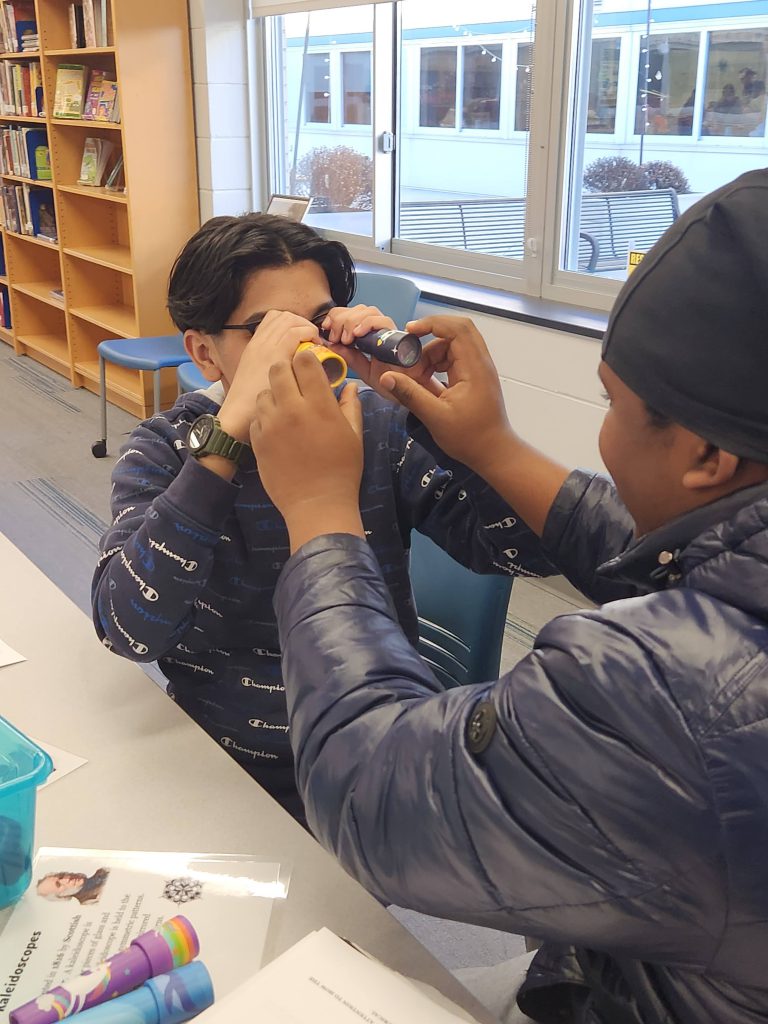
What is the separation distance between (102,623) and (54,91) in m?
4.47

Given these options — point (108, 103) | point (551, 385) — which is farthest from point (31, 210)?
point (551, 385)

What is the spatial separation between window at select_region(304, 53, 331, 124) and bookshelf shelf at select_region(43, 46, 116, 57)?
833mm

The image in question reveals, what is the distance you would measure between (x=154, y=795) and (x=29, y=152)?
5.12 m

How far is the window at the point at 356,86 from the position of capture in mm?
3857

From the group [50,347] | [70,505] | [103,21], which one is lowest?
[70,505]

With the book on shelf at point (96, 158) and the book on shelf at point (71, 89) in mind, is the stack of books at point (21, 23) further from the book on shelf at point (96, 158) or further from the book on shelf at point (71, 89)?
the book on shelf at point (96, 158)

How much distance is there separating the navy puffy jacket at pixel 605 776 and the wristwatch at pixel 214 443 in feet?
1.17

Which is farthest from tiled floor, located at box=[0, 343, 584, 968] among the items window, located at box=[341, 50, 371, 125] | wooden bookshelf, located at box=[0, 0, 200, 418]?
window, located at box=[341, 50, 371, 125]

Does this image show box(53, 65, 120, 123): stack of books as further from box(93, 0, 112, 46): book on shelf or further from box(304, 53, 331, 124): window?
box(304, 53, 331, 124): window

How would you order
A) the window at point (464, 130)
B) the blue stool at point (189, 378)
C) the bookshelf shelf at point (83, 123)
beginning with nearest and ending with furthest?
the window at point (464, 130) → the blue stool at point (189, 378) → the bookshelf shelf at point (83, 123)

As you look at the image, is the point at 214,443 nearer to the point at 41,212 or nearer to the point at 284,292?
the point at 284,292

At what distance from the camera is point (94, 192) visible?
15.3 feet

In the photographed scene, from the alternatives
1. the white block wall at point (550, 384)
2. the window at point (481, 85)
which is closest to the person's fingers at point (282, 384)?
the white block wall at point (550, 384)

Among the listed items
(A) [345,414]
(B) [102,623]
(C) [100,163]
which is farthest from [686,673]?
(C) [100,163]
